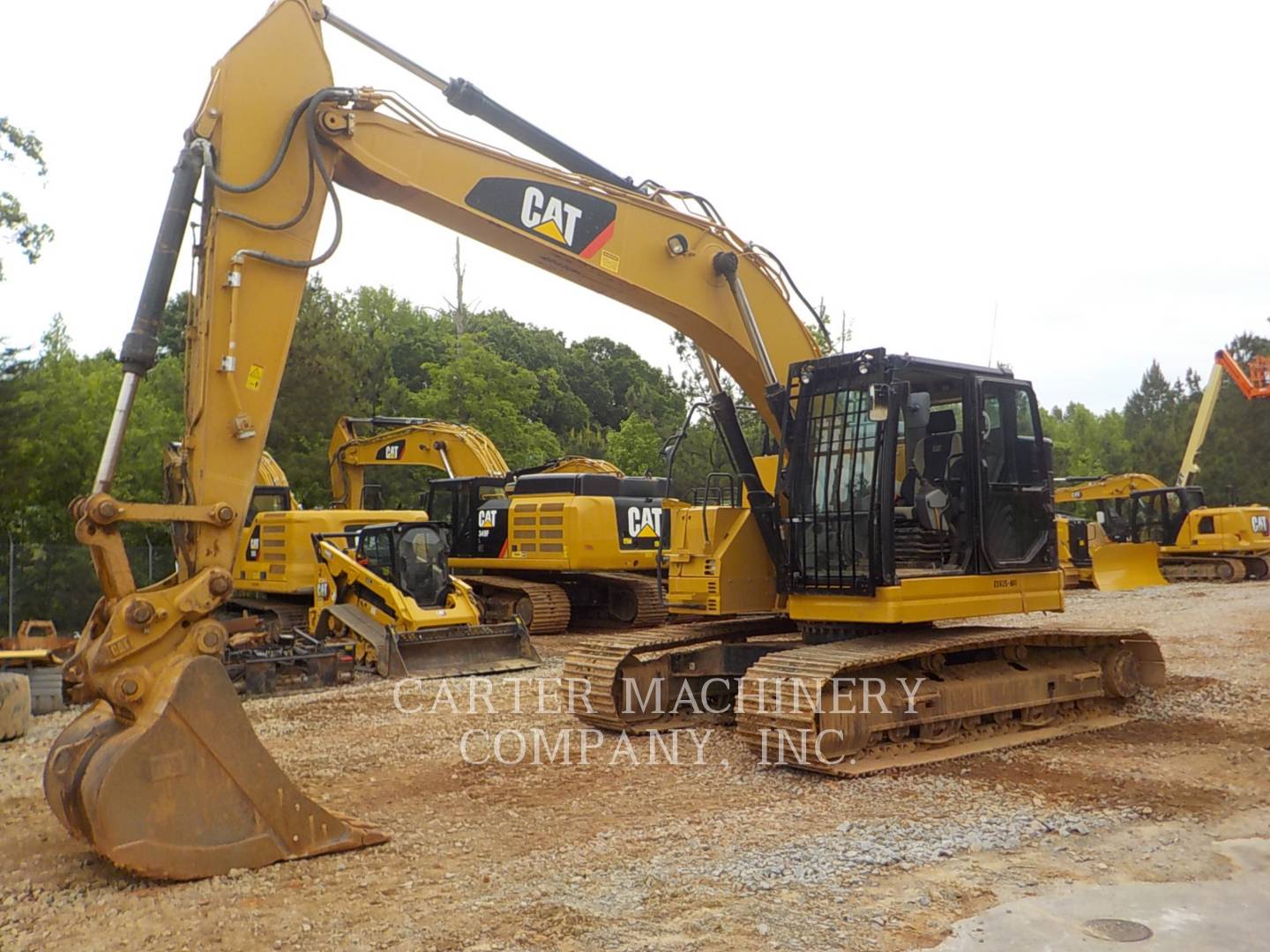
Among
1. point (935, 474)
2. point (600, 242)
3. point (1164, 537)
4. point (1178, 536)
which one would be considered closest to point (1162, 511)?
point (1164, 537)

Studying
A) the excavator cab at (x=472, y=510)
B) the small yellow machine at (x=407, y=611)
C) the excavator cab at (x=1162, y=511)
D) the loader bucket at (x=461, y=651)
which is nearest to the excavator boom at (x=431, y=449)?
the excavator cab at (x=472, y=510)

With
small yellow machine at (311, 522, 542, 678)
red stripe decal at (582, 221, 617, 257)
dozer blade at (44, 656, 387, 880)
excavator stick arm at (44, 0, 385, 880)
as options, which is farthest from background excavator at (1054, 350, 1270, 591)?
dozer blade at (44, 656, 387, 880)

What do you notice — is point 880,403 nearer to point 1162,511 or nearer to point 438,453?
point 438,453

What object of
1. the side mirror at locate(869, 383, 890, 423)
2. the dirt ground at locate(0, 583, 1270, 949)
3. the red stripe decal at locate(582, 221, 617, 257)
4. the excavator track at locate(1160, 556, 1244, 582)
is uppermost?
the red stripe decal at locate(582, 221, 617, 257)

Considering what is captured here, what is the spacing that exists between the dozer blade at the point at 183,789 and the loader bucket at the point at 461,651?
6.30 metres

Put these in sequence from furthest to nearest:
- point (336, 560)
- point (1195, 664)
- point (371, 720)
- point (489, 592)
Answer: point (489, 592) → point (336, 560) → point (1195, 664) → point (371, 720)

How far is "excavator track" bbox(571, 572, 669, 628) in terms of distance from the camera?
16.4 metres

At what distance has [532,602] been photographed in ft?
51.7

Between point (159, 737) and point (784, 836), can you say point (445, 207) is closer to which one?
point (159, 737)

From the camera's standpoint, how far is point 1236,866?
507 cm

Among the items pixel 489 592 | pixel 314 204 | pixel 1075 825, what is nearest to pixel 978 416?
pixel 1075 825

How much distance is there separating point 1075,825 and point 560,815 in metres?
2.67

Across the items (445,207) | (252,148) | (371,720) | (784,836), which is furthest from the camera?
(371,720)

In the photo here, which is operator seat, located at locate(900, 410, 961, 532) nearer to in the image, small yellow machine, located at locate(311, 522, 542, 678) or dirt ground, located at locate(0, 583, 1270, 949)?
dirt ground, located at locate(0, 583, 1270, 949)
